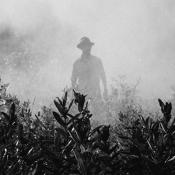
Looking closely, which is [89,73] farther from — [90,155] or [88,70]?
[90,155]

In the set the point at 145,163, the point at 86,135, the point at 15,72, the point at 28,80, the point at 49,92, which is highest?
the point at 15,72

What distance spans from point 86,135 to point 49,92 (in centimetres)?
1637

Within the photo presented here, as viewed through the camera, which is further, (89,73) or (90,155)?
(89,73)

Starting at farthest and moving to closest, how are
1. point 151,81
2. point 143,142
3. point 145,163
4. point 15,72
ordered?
point 151,81 → point 15,72 → point 143,142 → point 145,163

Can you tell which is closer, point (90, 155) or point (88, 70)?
point (90, 155)

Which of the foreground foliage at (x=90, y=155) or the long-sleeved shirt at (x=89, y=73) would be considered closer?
the foreground foliage at (x=90, y=155)

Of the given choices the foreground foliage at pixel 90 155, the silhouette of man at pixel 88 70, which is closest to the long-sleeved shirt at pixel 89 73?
the silhouette of man at pixel 88 70

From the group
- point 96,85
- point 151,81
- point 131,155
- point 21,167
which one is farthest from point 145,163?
point 151,81

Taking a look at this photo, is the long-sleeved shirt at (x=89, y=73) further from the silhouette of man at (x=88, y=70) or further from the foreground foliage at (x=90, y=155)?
the foreground foliage at (x=90, y=155)

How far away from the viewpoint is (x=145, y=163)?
1104 mm

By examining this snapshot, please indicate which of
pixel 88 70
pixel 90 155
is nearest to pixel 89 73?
pixel 88 70

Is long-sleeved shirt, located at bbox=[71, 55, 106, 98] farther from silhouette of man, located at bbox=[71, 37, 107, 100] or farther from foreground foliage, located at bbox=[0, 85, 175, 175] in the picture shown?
foreground foliage, located at bbox=[0, 85, 175, 175]

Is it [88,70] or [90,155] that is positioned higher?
[88,70]

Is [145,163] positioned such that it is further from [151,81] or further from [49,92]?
[151,81]
